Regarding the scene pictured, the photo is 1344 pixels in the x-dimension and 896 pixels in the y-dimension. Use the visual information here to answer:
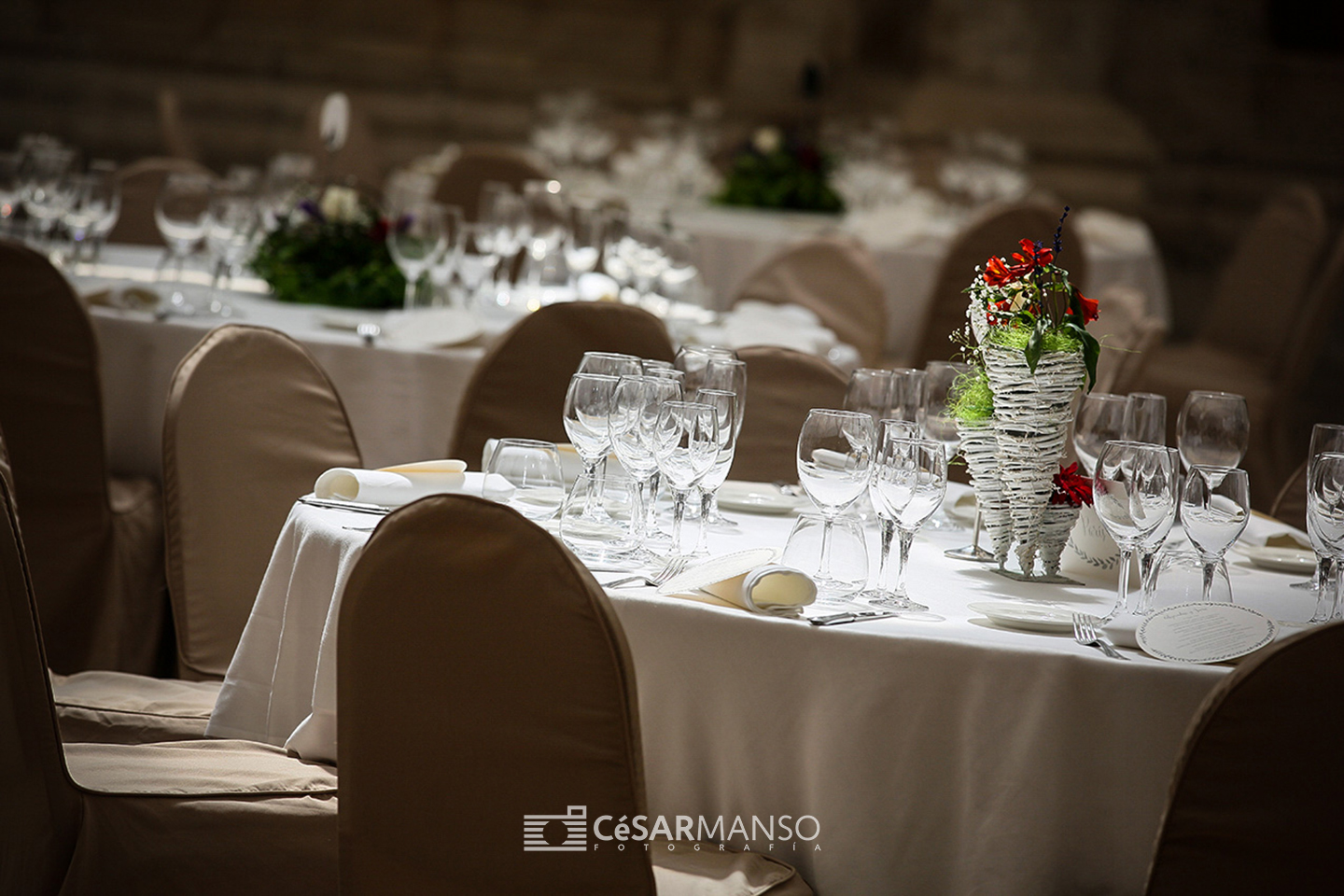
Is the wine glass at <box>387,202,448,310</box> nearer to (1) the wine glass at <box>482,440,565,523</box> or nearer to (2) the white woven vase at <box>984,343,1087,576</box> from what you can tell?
(1) the wine glass at <box>482,440,565,523</box>

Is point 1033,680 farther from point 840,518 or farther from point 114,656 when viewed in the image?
point 114,656

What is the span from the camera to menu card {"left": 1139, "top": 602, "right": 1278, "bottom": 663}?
1.66 meters

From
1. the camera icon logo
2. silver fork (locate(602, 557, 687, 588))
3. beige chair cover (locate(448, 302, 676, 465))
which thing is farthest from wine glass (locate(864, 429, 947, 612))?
beige chair cover (locate(448, 302, 676, 465))

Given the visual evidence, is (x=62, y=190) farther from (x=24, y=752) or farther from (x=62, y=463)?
(x=24, y=752)

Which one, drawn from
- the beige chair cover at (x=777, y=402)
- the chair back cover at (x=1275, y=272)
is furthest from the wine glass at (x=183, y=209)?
the chair back cover at (x=1275, y=272)

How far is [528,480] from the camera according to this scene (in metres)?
1.96

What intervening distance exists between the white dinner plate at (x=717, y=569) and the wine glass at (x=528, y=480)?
0.75 ft

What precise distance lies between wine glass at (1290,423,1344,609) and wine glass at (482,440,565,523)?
3.16ft

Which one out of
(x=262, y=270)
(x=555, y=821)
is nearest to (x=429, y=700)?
(x=555, y=821)

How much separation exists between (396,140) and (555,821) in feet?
30.8

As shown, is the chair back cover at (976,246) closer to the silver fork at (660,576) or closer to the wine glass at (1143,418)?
the wine glass at (1143,418)

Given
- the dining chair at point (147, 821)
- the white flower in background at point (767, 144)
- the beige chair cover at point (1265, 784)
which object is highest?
the white flower in background at point (767, 144)

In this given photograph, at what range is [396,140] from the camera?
10344mm

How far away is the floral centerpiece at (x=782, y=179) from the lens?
709cm
